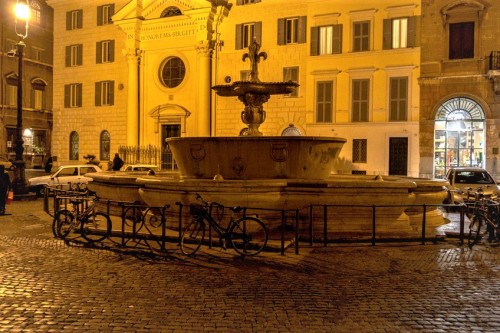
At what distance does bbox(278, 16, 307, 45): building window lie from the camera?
31875mm

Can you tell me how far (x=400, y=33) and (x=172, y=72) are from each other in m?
15.1

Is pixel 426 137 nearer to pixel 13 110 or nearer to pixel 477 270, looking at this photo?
pixel 477 270

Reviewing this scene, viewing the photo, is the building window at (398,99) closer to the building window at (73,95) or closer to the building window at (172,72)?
the building window at (172,72)

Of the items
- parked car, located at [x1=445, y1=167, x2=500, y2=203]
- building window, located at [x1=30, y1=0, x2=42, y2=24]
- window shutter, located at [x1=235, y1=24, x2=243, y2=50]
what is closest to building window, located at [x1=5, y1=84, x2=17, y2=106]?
building window, located at [x1=30, y1=0, x2=42, y2=24]

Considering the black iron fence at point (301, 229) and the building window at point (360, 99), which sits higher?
the building window at point (360, 99)

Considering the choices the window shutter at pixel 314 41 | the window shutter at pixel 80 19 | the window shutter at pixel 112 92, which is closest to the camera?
the window shutter at pixel 314 41

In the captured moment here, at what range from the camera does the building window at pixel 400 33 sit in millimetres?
29109

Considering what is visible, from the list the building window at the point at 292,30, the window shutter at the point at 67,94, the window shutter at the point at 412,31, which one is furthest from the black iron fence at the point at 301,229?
the window shutter at the point at 67,94

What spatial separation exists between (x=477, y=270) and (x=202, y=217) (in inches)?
185

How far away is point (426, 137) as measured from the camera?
28.9 metres

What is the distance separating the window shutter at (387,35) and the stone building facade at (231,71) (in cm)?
6

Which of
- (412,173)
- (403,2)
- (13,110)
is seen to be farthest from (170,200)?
(13,110)

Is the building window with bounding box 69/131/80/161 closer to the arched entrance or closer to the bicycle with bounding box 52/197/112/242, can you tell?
the arched entrance

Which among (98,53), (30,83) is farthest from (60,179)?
(30,83)
